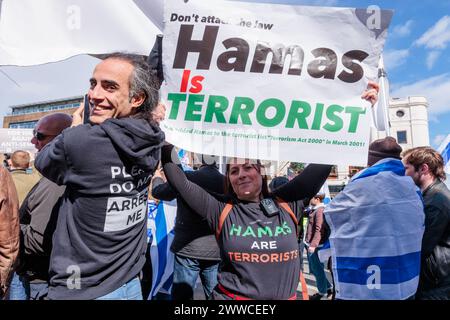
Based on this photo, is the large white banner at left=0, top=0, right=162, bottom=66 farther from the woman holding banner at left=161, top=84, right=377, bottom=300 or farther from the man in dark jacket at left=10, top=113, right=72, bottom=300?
the woman holding banner at left=161, top=84, right=377, bottom=300

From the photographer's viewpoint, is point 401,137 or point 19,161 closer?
point 19,161

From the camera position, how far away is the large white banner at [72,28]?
7.08 feet

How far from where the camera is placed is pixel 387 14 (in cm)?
216

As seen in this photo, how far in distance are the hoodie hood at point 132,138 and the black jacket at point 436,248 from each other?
229 cm

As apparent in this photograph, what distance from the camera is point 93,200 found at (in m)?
1.49

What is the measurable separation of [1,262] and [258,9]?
7.07 feet

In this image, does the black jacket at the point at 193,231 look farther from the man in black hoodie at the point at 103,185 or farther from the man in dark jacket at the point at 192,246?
the man in black hoodie at the point at 103,185

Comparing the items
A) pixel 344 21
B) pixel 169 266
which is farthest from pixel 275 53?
pixel 169 266

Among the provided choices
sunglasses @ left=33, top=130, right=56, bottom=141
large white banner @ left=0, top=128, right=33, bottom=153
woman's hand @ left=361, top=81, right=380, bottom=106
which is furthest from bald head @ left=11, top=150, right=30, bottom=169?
large white banner @ left=0, top=128, right=33, bottom=153

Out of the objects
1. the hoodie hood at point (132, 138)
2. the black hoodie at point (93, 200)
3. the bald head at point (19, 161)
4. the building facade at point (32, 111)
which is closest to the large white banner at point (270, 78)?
the hoodie hood at point (132, 138)

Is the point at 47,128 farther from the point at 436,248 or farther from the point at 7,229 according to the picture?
the point at 436,248

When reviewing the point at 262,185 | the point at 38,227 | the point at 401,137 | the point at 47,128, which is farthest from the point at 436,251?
the point at 401,137

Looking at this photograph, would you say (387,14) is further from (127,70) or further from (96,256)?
(96,256)

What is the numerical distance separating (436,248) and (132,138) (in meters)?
2.52
